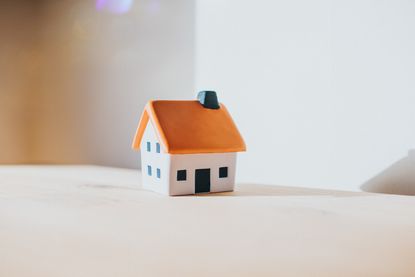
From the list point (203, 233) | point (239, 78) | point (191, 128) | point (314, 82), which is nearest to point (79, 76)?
point (239, 78)

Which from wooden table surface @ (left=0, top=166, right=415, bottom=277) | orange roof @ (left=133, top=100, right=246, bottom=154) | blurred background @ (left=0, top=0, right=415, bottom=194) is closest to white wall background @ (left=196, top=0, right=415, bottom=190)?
blurred background @ (left=0, top=0, right=415, bottom=194)

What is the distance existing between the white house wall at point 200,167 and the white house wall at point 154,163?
0.02 meters

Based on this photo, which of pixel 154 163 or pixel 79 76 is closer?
pixel 154 163

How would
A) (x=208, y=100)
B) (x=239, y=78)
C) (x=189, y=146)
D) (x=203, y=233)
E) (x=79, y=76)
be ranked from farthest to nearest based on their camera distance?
(x=79, y=76) → (x=239, y=78) → (x=208, y=100) → (x=189, y=146) → (x=203, y=233)

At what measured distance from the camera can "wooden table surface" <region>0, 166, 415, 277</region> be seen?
593mm

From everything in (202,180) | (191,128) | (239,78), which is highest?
(239,78)

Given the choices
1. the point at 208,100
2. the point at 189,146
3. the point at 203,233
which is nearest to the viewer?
the point at 203,233

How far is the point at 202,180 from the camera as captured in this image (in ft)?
3.69

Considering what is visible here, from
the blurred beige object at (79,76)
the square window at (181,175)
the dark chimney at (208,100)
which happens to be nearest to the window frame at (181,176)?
the square window at (181,175)

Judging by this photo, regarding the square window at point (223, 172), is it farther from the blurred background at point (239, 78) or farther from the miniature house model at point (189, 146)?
the blurred background at point (239, 78)

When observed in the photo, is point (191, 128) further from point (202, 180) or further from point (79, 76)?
point (79, 76)

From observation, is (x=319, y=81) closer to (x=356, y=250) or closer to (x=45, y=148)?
(x=356, y=250)

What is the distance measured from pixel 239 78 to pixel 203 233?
0.71 m

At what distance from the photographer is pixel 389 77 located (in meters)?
1.14
